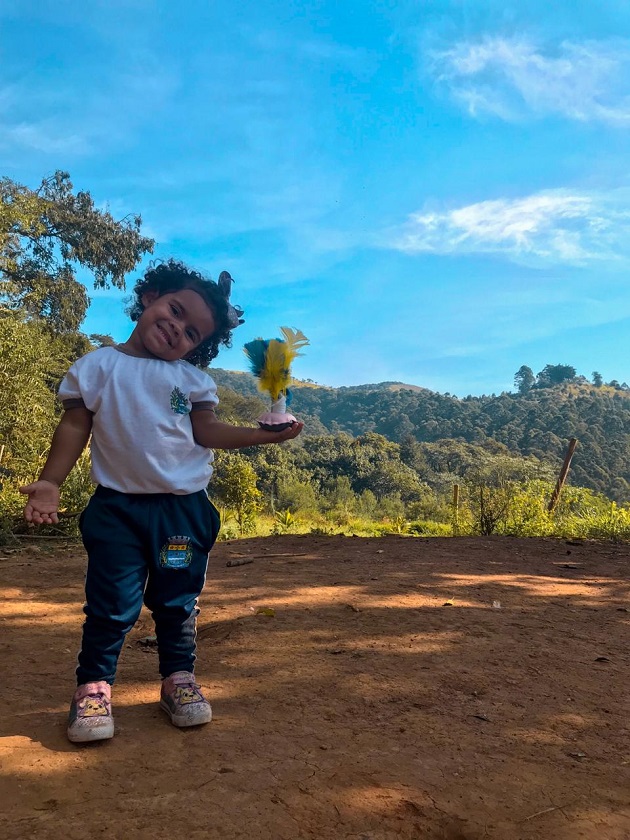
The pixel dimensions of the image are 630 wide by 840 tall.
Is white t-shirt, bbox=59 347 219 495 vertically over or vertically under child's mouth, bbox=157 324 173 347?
under

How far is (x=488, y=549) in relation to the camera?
593 cm

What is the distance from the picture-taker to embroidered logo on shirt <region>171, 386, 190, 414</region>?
1961 mm

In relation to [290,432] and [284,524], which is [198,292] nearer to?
[290,432]

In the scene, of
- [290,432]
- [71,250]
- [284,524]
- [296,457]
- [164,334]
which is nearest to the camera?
[290,432]

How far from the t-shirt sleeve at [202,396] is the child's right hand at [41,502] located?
52 centimetres

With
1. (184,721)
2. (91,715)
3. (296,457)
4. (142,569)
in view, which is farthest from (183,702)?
(296,457)

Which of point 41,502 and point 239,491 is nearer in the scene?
point 41,502

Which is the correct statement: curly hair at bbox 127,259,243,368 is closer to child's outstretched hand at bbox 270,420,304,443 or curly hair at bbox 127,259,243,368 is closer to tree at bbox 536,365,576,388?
child's outstretched hand at bbox 270,420,304,443

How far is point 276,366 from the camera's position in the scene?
6.49ft

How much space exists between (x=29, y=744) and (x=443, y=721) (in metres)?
1.22

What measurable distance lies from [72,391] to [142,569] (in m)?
0.61

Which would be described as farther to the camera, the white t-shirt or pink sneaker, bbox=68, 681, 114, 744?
the white t-shirt

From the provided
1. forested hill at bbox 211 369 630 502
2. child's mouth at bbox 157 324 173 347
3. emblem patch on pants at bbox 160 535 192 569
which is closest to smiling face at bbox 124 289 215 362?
child's mouth at bbox 157 324 173 347

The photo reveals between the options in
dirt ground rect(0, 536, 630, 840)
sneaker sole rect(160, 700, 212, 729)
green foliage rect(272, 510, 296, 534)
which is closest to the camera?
dirt ground rect(0, 536, 630, 840)
